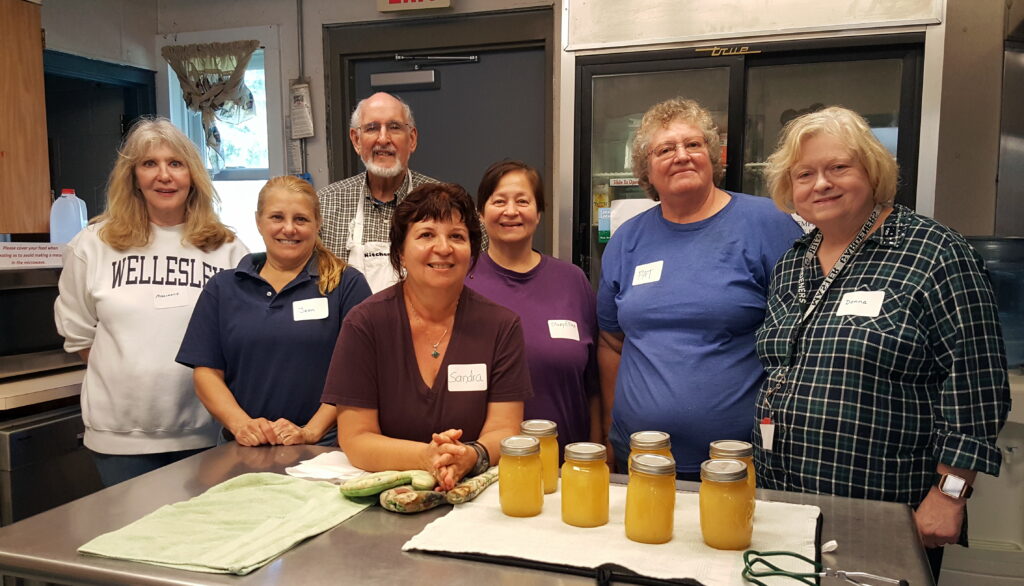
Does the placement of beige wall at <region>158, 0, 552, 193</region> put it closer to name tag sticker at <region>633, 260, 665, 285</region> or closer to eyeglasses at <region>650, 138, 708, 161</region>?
eyeglasses at <region>650, 138, 708, 161</region>

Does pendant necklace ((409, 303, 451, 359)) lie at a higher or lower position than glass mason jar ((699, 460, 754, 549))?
higher

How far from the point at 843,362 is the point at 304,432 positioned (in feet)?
4.19

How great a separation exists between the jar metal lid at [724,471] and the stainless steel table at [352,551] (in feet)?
0.60

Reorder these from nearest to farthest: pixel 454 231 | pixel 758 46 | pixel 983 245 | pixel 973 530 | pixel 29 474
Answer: pixel 454 231 → pixel 29 474 → pixel 973 530 → pixel 758 46 → pixel 983 245

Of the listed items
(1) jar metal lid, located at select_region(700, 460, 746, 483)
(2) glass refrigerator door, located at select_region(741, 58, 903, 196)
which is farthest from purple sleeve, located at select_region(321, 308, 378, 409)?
(2) glass refrigerator door, located at select_region(741, 58, 903, 196)

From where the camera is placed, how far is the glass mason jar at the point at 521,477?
1.26m

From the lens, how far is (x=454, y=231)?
162 cm

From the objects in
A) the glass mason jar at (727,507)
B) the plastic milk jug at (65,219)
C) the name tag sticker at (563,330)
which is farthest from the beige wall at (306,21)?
the glass mason jar at (727,507)

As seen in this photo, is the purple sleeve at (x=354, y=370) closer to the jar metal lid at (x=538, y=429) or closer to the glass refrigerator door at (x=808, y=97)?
the jar metal lid at (x=538, y=429)

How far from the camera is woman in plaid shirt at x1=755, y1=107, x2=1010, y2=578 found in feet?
4.82

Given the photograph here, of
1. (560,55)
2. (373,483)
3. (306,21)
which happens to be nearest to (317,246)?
(373,483)

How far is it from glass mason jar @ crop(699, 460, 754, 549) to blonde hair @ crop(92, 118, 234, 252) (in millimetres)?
1694

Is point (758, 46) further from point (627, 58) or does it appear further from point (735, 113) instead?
point (627, 58)

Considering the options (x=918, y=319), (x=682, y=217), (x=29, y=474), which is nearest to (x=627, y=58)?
(x=682, y=217)
